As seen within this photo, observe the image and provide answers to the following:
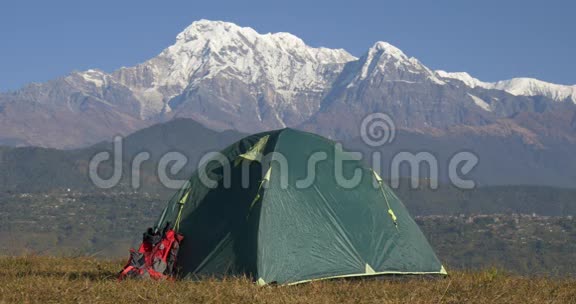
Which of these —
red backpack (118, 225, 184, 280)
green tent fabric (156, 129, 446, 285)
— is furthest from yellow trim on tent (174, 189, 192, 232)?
red backpack (118, 225, 184, 280)

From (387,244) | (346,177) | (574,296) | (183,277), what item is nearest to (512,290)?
(574,296)

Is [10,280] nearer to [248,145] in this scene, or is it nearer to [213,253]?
[213,253]

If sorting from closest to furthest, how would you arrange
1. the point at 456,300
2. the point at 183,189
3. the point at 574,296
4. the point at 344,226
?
the point at 456,300, the point at 574,296, the point at 344,226, the point at 183,189

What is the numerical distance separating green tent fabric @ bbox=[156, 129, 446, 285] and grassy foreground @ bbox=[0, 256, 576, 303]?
3.35ft

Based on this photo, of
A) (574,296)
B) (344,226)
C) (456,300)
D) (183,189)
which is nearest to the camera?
(456,300)

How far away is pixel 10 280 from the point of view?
51.4 feet

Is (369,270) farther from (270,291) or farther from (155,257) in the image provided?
(270,291)

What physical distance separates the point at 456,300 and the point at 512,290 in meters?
2.07

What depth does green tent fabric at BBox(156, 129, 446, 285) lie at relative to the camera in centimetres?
1795

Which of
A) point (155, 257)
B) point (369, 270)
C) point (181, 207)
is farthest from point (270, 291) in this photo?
point (181, 207)

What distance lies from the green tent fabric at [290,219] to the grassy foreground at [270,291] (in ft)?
3.35

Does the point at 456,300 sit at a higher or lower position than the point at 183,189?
lower

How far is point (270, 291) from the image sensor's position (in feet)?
46.9

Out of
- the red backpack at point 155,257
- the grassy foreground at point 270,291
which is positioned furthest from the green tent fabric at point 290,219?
the grassy foreground at point 270,291
